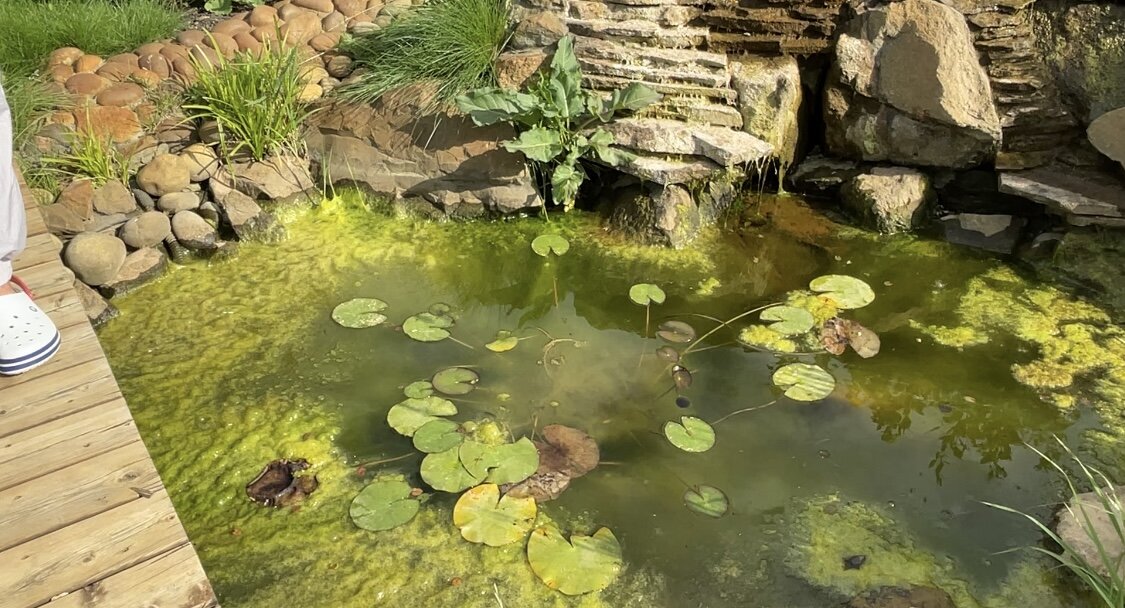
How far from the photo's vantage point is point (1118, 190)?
10.4 ft

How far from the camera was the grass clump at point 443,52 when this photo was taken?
3.58 meters

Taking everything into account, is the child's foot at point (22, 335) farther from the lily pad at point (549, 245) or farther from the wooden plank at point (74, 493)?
the lily pad at point (549, 245)

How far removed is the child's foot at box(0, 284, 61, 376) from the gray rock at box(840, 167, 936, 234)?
299 centimetres

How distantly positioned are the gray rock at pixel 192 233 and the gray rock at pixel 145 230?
0.04 metres

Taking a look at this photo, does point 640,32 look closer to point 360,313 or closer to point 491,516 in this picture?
point 360,313

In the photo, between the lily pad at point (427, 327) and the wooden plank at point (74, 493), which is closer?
the wooden plank at point (74, 493)

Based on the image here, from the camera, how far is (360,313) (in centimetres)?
296

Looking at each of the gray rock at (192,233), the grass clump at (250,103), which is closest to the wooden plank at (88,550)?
the gray rock at (192,233)

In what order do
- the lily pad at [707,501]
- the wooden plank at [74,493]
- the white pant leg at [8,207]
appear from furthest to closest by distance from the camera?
the lily pad at [707,501], the white pant leg at [8,207], the wooden plank at [74,493]

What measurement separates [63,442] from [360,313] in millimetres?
1261

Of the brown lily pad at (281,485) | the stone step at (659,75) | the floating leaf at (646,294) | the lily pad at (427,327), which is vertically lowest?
the brown lily pad at (281,485)

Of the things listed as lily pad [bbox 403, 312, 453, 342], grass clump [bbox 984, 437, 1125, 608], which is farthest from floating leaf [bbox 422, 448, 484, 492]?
grass clump [bbox 984, 437, 1125, 608]

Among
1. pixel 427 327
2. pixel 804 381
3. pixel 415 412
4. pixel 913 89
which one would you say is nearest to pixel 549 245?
pixel 427 327

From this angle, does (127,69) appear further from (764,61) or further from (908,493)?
(908,493)
